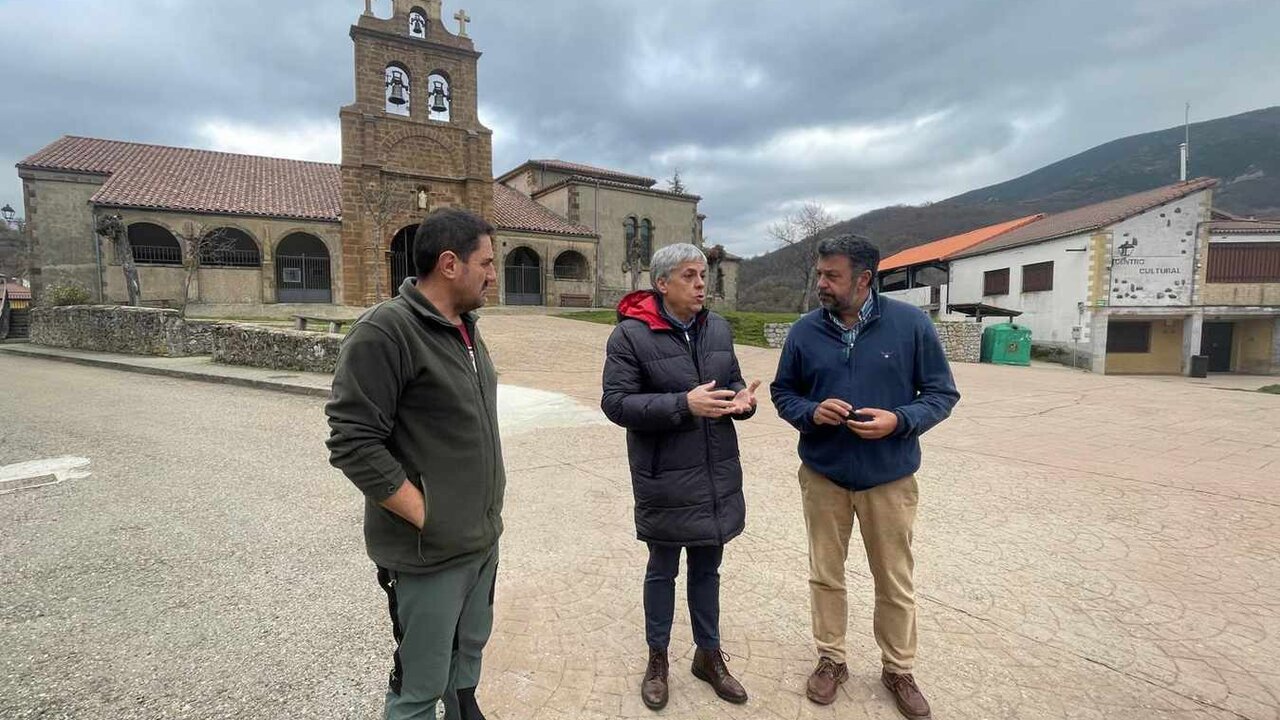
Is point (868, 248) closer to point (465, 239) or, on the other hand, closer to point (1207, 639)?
point (465, 239)

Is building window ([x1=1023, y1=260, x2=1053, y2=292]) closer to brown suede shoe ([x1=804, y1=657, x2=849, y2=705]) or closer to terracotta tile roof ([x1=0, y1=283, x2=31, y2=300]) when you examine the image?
brown suede shoe ([x1=804, y1=657, x2=849, y2=705])

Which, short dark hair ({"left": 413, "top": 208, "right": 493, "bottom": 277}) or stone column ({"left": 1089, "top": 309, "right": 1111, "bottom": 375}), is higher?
short dark hair ({"left": 413, "top": 208, "right": 493, "bottom": 277})

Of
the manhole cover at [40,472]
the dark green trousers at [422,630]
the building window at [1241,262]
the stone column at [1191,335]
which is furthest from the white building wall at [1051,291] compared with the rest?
the manhole cover at [40,472]

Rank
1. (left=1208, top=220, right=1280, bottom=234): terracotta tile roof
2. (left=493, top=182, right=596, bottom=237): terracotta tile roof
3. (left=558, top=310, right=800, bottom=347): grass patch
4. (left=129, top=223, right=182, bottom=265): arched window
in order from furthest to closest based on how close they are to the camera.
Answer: (left=493, top=182, right=596, bottom=237): terracotta tile roof
(left=1208, top=220, right=1280, bottom=234): terracotta tile roof
(left=129, top=223, right=182, bottom=265): arched window
(left=558, top=310, right=800, bottom=347): grass patch

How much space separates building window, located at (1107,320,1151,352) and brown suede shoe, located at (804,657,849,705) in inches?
1129

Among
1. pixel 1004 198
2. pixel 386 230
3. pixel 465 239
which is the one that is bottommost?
pixel 465 239

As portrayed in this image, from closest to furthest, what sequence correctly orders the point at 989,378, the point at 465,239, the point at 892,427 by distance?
the point at 465,239
the point at 892,427
the point at 989,378

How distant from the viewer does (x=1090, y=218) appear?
2355 centimetres

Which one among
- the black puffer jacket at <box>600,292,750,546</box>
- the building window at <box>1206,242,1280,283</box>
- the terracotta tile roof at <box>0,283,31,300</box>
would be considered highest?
the building window at <box>1206,242,1280,283</box>

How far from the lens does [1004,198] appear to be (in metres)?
101

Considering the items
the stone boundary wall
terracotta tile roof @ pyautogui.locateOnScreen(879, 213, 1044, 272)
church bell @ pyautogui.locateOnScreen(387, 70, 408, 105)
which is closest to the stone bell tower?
church bell @ pyautogui.locateOnScreen(387, 70, 408, 105)

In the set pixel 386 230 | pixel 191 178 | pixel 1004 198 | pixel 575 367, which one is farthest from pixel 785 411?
pixel 1004 198

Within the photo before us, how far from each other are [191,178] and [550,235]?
Result: 15.9 m

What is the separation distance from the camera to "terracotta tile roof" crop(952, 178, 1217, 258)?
867 inches
